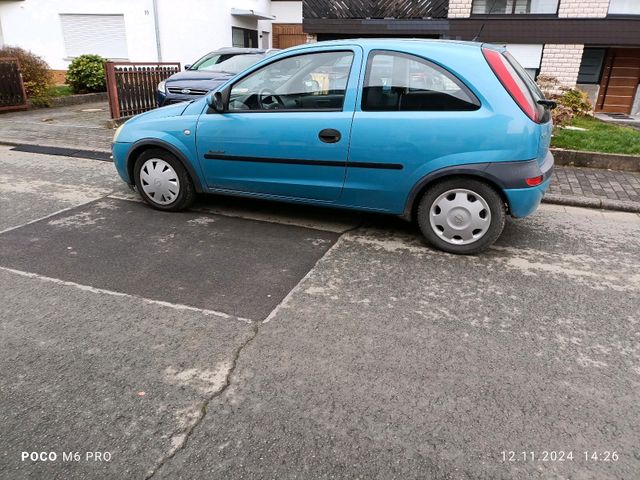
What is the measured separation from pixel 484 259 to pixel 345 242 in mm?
1232

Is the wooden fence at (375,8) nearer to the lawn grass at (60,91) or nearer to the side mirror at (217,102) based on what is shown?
the lawn grass at (60,91)

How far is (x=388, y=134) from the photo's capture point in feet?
13.7

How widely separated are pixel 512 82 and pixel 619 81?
42.7 ft

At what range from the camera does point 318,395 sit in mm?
2586

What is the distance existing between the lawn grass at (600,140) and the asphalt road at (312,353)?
3252mm

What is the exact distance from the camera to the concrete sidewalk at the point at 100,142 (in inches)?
Result: 234

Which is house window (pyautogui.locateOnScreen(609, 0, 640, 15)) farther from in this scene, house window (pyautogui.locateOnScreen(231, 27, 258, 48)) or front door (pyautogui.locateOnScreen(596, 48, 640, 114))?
house window (pyautogui.locateOnScreen(231, 27, 258, 48))

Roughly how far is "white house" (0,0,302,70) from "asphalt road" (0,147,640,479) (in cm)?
1371

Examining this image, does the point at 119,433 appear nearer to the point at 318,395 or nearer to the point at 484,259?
the point at 318,395

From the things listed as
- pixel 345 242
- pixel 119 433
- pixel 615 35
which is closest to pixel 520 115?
pixel 345 242

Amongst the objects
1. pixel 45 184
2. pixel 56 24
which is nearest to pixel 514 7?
pixel 45 184

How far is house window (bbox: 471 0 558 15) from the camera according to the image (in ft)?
42.7

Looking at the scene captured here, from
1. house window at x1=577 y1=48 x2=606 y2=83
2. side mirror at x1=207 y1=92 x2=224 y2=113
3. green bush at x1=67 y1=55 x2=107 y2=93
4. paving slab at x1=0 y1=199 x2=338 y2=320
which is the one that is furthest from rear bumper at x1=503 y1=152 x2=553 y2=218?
green bush at x1=67 y1=55 x2=107 y2=93

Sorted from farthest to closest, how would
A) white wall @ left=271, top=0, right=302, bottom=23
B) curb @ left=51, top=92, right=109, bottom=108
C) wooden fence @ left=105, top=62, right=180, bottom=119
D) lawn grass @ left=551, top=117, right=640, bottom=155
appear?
white wall @ left=271, top=0, right=302, bottom=23, curb @ left=51, top=92, right=109, bottom=108, wooden fence @ left=105, top=62, right=180, bottom=119, lawn grass @ left=551, top=117, right=640, bottom=155
